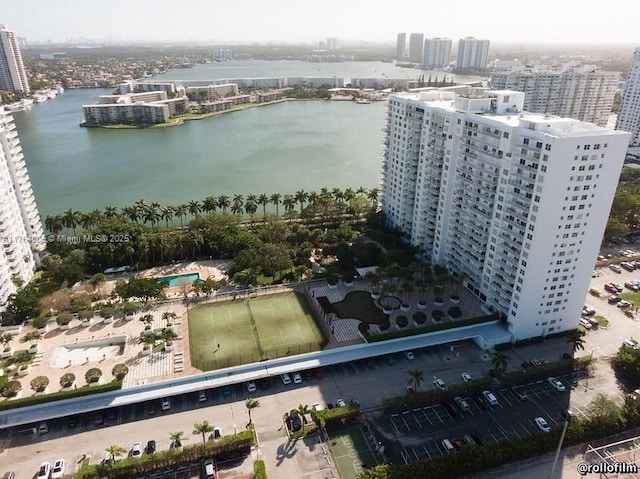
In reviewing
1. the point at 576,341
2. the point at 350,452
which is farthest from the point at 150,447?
the point at 576,341

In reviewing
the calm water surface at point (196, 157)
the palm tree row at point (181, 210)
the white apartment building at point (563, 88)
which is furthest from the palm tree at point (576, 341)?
the white apartment building at point (563, 88)

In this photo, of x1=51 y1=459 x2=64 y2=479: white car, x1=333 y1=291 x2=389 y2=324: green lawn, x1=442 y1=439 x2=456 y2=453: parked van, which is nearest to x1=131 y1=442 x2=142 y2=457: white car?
x1=51 y1=459 x2=64 y2=479: white car

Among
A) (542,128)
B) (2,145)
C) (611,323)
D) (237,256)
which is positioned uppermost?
(542,128)

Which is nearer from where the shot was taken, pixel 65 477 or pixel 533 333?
pixel 65 477

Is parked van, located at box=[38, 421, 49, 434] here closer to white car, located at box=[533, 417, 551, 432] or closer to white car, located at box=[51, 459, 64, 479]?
white car, located at box=[51, 459, 64, 479]

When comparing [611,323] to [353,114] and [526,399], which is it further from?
[353,114]

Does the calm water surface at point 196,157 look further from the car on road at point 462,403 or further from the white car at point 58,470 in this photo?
the car on road at point 462,403

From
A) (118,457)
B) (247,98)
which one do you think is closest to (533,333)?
(118,457)
